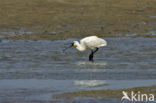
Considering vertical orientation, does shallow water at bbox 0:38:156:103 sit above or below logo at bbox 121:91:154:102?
below

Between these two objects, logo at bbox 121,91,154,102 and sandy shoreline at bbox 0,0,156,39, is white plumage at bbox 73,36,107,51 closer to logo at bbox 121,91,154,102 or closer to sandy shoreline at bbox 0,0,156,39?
sandy shoreline at bbox 0,0,156,39

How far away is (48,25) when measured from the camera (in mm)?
27875

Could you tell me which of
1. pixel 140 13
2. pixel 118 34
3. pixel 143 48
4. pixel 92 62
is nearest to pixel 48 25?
pixel 118 34

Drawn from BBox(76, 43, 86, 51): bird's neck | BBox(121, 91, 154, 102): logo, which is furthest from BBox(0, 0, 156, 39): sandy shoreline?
BBox(121, 91, 154, 102): logo

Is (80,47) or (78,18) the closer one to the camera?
(80,47)

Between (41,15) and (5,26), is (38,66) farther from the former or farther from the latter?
(41,15)

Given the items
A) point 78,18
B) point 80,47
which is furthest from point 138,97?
point 78,18

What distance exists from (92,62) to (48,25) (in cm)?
1088

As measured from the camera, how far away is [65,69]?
15.6 metres

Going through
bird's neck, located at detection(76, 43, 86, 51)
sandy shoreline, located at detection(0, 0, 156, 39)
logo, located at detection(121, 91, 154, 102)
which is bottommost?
sandy shoreline, located at detection(0, 0, 156, 39)

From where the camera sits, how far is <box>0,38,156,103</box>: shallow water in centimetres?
1204

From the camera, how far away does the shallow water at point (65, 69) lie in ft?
39.5

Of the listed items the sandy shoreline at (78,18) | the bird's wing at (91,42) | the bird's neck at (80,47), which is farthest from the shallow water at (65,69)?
the sandy shoreline at (78,18)

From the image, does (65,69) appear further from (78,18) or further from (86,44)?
(78,18)
